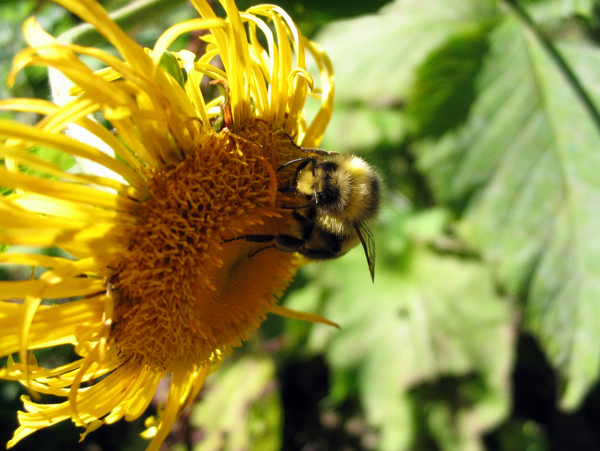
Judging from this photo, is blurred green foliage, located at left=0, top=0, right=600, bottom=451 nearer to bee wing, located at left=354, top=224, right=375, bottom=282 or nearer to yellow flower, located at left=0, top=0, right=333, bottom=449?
bee wing, located at left=354, top=224, right=375, bottom=282

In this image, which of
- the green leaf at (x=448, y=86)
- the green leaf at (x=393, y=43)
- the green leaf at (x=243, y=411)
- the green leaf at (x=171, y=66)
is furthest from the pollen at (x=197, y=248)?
the green leaf at (x=393, y=43)

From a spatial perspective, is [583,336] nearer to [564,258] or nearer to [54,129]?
[564,258]

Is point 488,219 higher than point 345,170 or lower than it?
lower

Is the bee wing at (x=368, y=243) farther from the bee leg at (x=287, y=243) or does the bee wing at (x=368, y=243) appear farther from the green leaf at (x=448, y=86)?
the green leaf at (x=448, y=86)

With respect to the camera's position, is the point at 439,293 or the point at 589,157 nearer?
the point at 589,157

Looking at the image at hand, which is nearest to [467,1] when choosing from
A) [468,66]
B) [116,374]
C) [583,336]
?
[468,66]

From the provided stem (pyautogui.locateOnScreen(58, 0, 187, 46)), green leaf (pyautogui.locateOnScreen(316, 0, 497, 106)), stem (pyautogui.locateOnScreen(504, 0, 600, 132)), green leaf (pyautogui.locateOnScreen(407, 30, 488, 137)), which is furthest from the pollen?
stem (pyautogui.locateOnScreen(504, 0, 600, 132))

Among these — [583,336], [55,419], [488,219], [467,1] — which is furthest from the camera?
[467,1]
